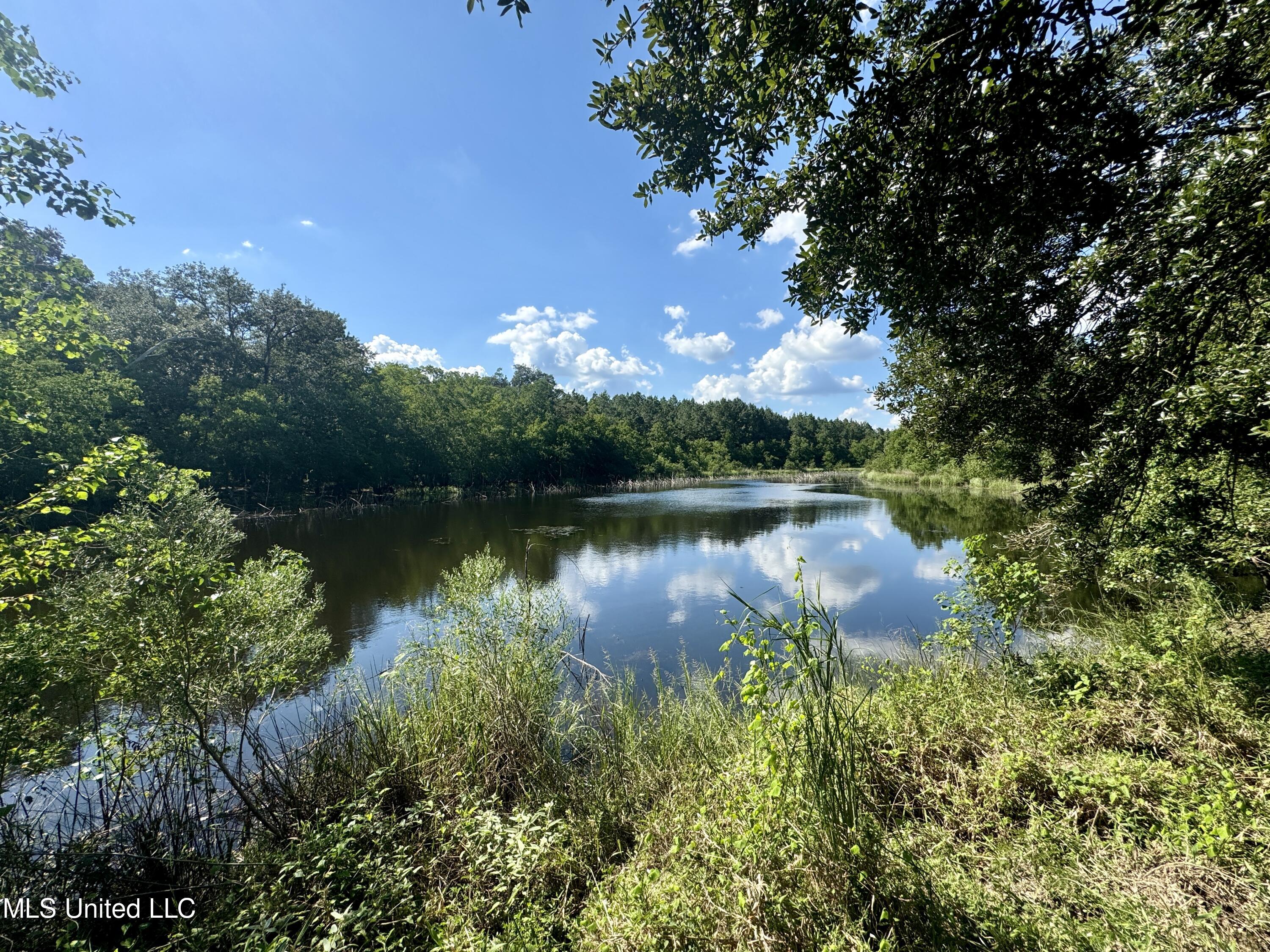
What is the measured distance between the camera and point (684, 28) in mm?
2904

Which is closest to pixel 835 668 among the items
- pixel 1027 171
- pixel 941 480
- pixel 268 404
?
pixel 1027 171

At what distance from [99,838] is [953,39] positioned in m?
7.50

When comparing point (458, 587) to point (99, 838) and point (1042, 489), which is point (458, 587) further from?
point (1042, 489)

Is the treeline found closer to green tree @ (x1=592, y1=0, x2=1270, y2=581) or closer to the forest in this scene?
the forest

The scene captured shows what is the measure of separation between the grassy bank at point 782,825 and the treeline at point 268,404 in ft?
14.7

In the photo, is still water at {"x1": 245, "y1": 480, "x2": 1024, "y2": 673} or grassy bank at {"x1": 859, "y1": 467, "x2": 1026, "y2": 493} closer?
still water at {"x1": 245, "y1": 480, "x2": 1024, "y2": 673}

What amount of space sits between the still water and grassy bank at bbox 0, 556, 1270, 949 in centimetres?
148

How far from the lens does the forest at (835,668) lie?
229 cm

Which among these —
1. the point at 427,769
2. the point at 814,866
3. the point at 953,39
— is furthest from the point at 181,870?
the point at 953,39

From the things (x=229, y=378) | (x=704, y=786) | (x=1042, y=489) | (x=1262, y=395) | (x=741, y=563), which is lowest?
(x=741, y=563)

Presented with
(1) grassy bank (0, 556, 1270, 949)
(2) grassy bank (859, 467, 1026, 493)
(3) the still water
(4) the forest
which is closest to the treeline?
(4) the forest

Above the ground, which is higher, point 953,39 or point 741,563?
point 953,39

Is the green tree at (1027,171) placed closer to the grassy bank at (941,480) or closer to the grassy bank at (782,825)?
the grassy bank at (782,825)

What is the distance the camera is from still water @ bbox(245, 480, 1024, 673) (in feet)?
31.6
